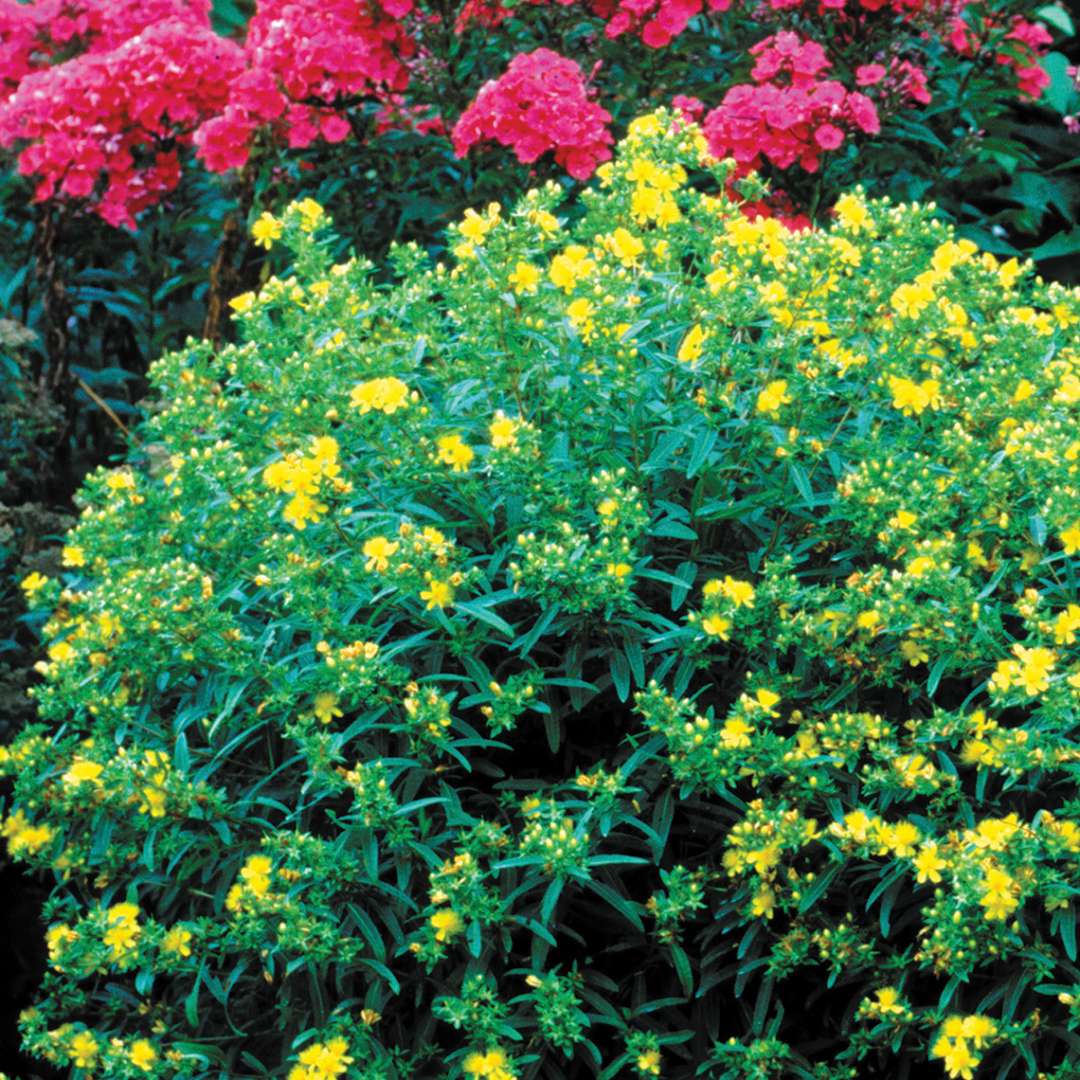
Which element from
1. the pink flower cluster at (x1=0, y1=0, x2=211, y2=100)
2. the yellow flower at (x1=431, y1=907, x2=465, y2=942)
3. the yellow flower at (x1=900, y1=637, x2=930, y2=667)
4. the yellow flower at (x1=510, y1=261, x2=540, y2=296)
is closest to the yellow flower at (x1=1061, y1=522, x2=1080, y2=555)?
the yellow flower at (x1=900, y1=637, x2=930, y2=667)

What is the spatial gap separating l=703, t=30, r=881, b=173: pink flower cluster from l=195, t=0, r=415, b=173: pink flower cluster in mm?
1026

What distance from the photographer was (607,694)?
270 centimetres

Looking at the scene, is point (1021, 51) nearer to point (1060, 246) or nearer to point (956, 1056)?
Result: point (1060, 246)

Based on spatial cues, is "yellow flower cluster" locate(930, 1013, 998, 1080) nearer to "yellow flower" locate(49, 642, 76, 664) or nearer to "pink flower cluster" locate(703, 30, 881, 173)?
"yellow flower" locate(49, 642, 76, 664)

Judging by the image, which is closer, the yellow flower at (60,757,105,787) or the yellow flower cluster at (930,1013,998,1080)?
the yellow flower cluster at (930,1013,998,1080)

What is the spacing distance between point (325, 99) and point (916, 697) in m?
3.01

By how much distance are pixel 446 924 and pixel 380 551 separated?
568mm

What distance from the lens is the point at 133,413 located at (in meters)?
5.10

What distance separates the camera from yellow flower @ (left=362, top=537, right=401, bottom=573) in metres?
2.45

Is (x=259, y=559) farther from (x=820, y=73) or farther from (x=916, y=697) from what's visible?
(x=820, y=73)

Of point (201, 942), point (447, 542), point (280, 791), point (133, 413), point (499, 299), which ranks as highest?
point (499, 299)

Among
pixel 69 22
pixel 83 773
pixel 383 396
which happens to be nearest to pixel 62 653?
pixel 83 773

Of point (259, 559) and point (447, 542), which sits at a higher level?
point (447, 542)

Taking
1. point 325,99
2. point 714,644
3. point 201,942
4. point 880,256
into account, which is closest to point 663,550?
point 714,644
